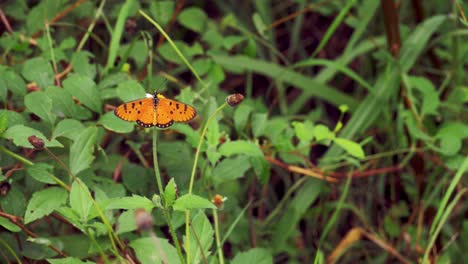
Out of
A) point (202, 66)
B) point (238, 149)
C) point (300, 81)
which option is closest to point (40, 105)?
point (238, 149)

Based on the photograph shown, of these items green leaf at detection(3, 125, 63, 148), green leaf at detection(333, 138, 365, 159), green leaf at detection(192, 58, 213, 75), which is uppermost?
green leaf at detection(3, 125, 63, 148)

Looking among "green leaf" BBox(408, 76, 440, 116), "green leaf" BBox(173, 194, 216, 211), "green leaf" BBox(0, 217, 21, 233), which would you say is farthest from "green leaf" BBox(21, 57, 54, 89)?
"green leaf" BBox(408, 76, 440, 116)

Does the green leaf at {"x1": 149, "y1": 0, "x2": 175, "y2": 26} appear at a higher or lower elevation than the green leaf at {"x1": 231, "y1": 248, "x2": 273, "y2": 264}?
higher

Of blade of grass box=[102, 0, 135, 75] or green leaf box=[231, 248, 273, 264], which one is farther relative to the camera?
blade of grass box=[102, 0, 135, 75]

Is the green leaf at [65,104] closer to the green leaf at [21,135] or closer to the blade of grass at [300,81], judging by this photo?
the green leaf at [21,135]

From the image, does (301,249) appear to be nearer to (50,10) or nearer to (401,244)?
(401,244)

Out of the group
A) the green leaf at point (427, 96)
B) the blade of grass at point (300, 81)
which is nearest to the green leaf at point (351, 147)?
the green leaf at point (427, 96)

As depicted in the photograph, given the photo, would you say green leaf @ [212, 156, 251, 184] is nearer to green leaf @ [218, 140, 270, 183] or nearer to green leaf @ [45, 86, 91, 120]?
green leaf @ [218, 140, 270, 183]
